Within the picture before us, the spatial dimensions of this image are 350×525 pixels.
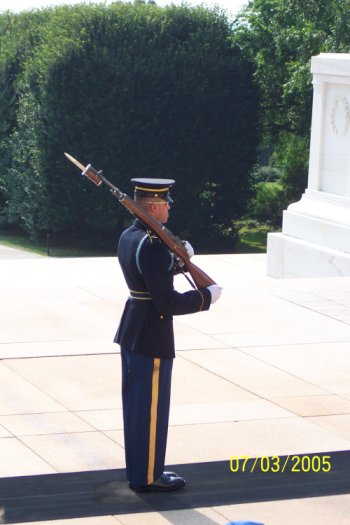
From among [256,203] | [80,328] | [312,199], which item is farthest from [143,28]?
[80,328]

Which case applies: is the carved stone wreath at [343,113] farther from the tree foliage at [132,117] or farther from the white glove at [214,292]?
the tree foliage at [132,117]

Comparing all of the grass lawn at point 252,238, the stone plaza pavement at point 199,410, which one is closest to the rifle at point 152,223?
the stone plaza pavement at point 199,410

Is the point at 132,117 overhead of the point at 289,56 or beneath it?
beneath

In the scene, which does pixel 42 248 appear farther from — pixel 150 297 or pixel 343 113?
pixel 150 297

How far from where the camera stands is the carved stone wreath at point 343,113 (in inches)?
474

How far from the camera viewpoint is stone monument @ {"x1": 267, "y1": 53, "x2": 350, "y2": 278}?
1191 cm

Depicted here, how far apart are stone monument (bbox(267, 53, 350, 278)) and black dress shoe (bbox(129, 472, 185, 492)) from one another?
700 cm

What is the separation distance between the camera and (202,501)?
192 inches

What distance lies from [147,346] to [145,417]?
1.05ft

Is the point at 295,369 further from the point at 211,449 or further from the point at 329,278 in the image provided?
the point at 329,278

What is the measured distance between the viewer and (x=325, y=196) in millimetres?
12375

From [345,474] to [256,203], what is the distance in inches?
991
